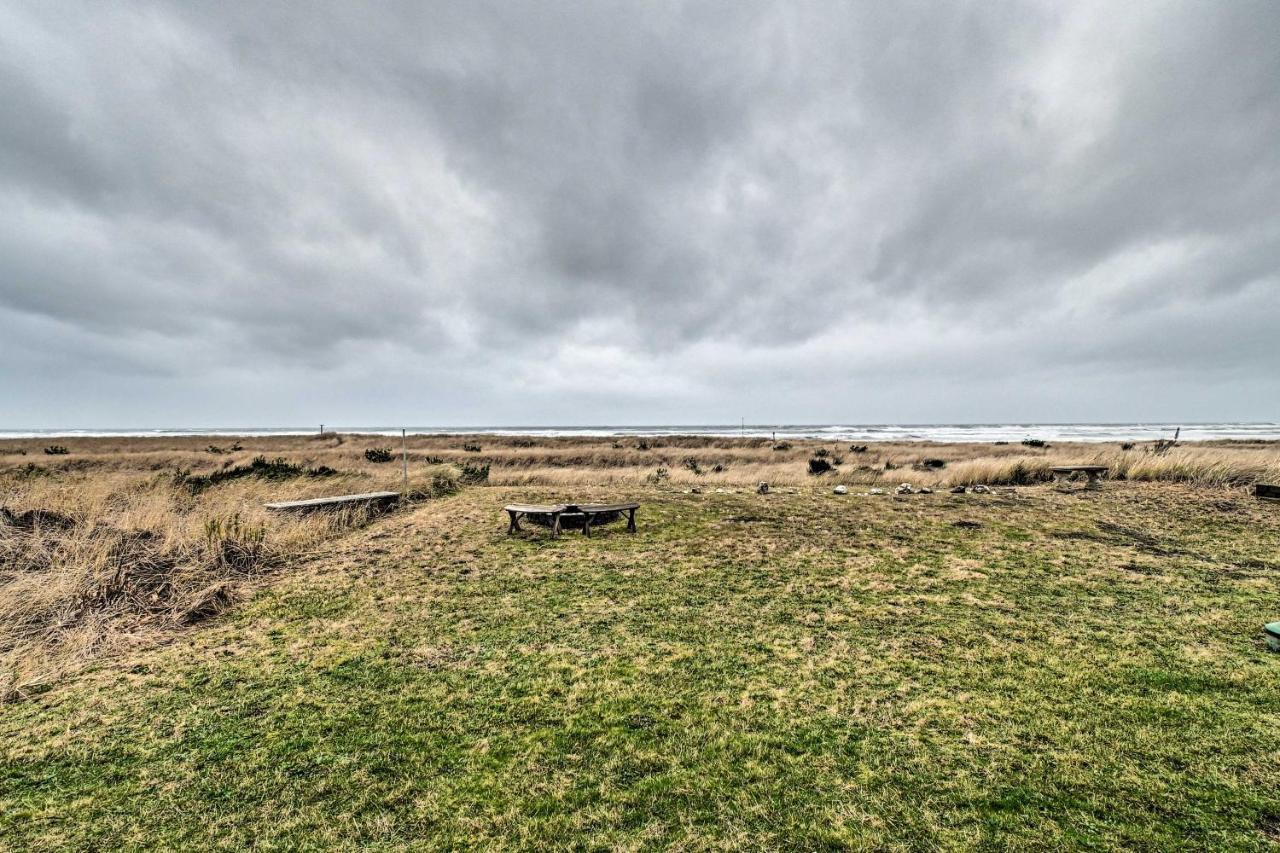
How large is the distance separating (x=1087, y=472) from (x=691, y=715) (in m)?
16.7

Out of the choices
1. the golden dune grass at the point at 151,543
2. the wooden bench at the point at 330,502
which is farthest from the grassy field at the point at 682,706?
the wooden bench at the point at 330,502

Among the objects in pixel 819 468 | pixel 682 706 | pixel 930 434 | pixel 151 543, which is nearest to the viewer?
pixel 682 706

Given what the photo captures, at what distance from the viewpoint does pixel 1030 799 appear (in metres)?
2.93

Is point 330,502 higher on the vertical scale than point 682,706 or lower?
higher

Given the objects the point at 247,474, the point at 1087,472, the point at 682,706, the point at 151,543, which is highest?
the point at 1087,472

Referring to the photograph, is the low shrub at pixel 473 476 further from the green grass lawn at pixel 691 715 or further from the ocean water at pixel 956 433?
the ocean water at pixel 956 433

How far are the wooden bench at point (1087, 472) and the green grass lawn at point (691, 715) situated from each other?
754cm

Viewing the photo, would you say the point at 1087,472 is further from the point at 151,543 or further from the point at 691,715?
the point at 151,543

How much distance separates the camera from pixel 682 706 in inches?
158

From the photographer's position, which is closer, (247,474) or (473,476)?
(247,474)

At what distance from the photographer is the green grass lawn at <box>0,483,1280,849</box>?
2846 mm

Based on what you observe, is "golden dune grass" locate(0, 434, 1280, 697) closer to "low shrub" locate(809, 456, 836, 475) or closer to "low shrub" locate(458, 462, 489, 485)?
"low shrub" locate(458, 462, 489, 485)

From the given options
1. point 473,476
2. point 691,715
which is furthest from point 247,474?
point 691,715

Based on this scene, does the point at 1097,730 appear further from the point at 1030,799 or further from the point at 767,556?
the point at 767,556
